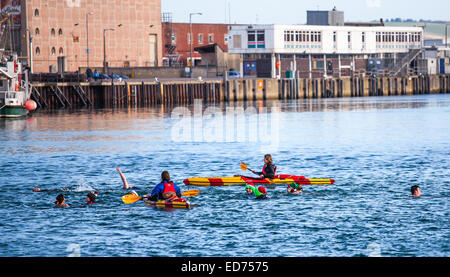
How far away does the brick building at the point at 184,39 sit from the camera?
145500mm

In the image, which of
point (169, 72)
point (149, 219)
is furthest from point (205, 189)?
point (169, 72)

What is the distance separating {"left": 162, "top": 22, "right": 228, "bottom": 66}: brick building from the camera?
14550 cm

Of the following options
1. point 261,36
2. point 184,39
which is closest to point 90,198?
point 261,36

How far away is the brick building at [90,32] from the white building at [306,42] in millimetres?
18793

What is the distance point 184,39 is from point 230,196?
119179 mm

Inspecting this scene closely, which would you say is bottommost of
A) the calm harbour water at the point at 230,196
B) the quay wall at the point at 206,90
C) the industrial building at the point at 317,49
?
the calm harbour water at the point at 230,196

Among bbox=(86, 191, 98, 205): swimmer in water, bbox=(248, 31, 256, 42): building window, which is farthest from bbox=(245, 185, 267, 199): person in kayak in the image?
bbox=(248, 31, 256, 42): building window

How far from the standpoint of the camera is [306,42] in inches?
4838

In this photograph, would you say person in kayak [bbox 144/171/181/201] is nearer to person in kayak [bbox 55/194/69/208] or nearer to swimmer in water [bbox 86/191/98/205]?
swimmer in water [bbox 86/191/98/205]

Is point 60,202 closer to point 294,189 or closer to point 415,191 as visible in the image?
point 294,189

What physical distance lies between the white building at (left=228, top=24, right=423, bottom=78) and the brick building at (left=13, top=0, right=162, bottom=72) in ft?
61.7

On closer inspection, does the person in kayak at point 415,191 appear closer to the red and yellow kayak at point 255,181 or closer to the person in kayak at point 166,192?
the red and yellow kayak at point 255,181

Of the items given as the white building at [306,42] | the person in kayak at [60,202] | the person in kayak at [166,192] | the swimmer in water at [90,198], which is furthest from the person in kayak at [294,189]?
the white building at [306,42]
